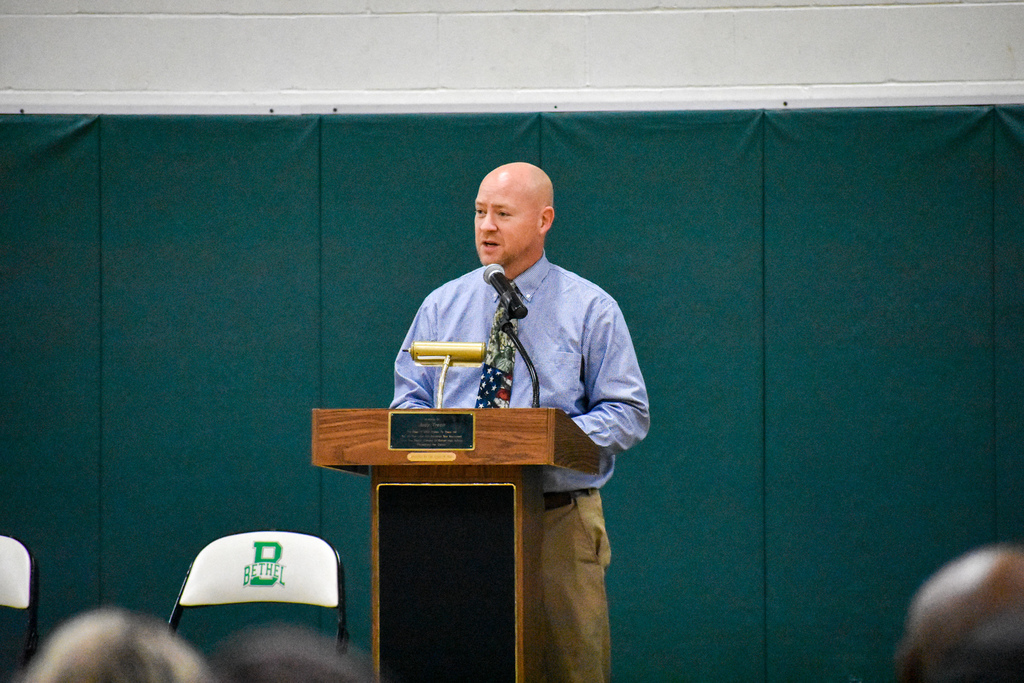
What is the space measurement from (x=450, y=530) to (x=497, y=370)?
47 cm

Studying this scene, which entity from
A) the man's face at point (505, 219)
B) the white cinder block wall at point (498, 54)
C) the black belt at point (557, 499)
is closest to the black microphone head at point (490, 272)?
the man's face at point (505, 219)

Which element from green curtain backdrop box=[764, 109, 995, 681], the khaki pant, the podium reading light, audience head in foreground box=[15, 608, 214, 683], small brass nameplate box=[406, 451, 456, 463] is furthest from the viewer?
green curtain backdrop box=[764, 109, 995, 681]

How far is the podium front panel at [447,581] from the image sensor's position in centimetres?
184

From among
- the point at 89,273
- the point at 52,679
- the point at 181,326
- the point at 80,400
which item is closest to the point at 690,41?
the point at 181,326

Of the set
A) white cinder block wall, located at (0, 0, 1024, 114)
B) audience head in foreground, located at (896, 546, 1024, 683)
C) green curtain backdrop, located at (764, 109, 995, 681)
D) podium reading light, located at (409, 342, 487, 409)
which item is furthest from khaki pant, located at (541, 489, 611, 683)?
white cinder block wall, located at (0, 0, 1024, 114)

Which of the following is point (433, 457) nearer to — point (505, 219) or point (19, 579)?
point (505, 219)

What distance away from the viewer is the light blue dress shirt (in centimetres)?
227

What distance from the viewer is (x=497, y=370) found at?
7.32 feet

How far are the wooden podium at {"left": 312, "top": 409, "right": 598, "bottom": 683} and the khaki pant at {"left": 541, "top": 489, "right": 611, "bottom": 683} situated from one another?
0.24 m

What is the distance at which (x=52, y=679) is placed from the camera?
24.8 inches

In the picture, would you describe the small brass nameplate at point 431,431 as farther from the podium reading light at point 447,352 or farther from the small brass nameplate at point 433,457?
the podium reading light at point 447,352

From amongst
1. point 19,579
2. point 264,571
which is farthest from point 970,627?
point 19,579

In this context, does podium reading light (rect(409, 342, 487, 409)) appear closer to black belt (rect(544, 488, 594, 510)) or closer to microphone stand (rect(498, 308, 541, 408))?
microphone stand (rect(498, 308, 541, 408))

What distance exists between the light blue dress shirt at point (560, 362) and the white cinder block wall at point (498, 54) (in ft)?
5.19
